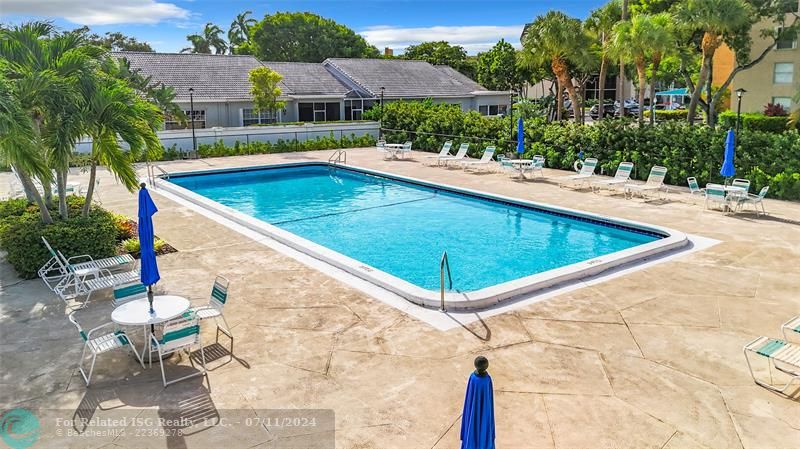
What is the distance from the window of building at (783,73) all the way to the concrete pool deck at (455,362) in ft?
89.6

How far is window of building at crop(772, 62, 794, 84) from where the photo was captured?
3309 cm

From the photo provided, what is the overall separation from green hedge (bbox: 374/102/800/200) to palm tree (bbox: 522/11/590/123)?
12.5 feet

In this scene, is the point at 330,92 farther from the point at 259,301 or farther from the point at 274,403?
the point at 274,403

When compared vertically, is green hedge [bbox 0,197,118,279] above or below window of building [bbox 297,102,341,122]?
below

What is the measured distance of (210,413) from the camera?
21.0ft

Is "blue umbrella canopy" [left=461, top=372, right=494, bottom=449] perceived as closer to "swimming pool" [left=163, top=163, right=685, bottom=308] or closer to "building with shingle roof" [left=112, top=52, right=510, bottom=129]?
"swimming pool" [left=163, top=163, right=685, bottom=308]

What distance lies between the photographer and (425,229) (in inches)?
639

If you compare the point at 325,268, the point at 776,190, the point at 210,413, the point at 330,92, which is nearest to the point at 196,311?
the point at 210,413

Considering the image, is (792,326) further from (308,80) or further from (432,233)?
(308,80)

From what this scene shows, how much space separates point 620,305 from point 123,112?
372 inches

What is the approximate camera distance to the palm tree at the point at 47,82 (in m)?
10.1

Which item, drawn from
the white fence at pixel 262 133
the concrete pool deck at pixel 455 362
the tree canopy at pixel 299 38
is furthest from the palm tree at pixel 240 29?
the concrete pool deck at pixel 455 362

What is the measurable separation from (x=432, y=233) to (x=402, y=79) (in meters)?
32.2

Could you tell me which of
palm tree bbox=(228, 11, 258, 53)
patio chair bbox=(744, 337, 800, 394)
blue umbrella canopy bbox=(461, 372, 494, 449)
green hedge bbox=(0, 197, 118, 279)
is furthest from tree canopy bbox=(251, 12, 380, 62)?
blue umbrella canopy bbox=(461, 372, 494, 449)
